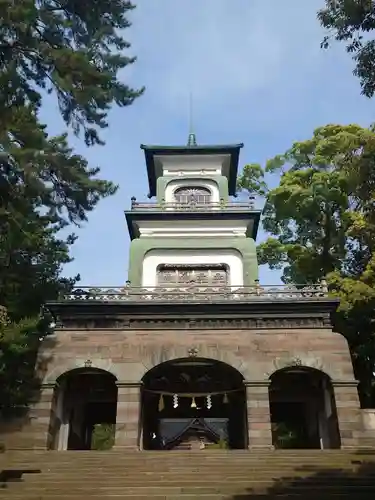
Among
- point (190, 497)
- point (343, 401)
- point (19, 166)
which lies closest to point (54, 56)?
point (19, 166)

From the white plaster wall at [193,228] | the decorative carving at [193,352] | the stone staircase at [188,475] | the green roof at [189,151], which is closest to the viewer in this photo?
the stone staircase at [188,475]

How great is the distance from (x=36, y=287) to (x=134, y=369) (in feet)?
14.7

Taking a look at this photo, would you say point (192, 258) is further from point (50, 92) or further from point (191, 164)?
point (50, 92)

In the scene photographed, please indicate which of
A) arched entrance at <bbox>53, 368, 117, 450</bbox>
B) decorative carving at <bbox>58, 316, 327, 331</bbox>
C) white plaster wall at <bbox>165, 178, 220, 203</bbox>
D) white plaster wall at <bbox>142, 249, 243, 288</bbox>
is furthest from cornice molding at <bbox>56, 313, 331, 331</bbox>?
white plaster wall at <bbox>165, 178, 220, 203</bbox>

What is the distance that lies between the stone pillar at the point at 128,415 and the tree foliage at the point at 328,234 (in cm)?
823

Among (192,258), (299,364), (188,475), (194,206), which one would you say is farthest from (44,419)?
(194,206)

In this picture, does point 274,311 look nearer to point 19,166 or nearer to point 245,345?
point 245,345

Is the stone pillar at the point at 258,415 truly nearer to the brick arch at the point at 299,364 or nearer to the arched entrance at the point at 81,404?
the brick arch at the point at 299,364

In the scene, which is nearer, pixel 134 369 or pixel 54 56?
pixel 54 56

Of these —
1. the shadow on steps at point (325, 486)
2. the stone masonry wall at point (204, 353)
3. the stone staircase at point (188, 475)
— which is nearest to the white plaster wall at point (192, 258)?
the stone masonry wall at point (204, 353)

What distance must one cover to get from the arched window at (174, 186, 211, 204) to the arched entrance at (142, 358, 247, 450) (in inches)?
316

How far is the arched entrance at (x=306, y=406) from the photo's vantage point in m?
16.1

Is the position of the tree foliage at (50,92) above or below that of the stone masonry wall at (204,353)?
above

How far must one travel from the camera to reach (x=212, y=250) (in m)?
20.7
